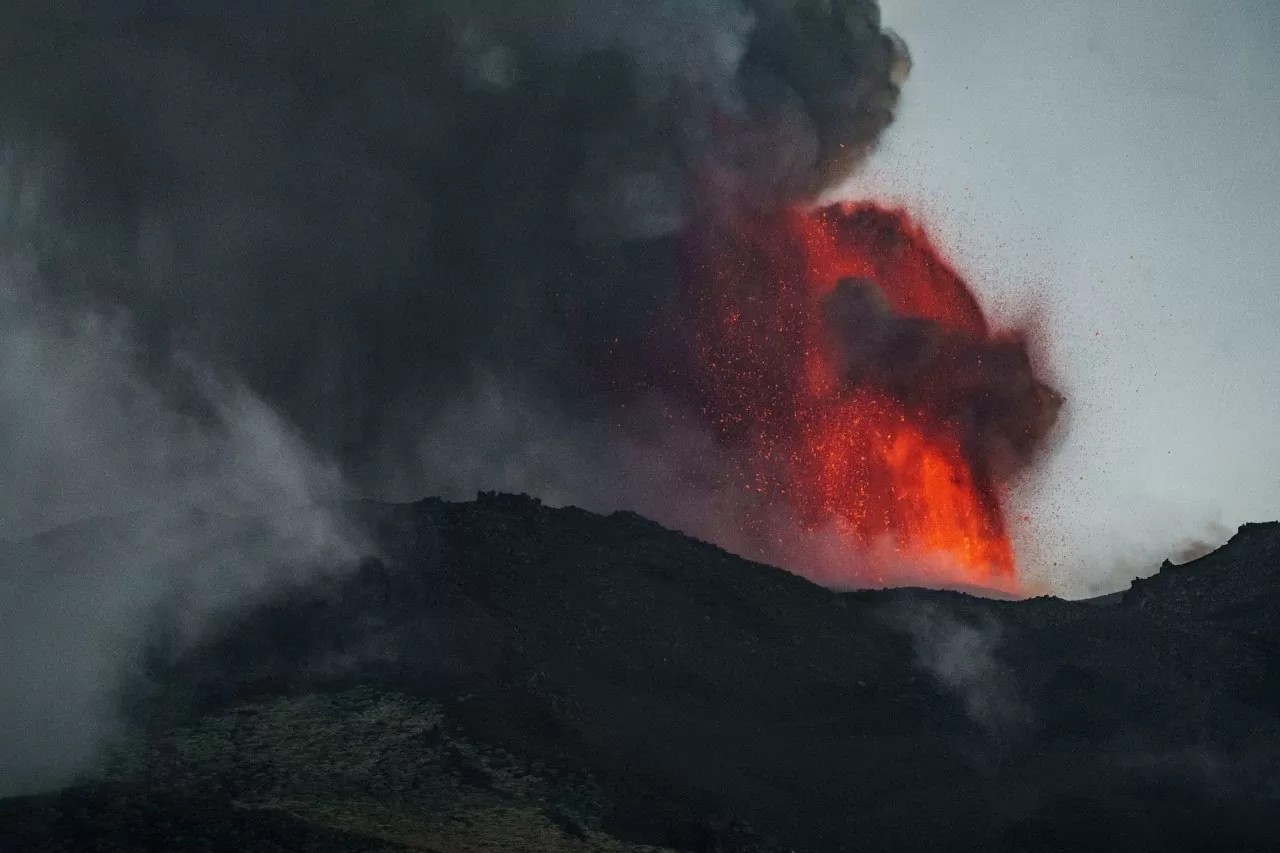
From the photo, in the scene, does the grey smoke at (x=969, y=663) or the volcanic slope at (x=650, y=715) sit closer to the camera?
the volcanic slope at (x=650, y=715)

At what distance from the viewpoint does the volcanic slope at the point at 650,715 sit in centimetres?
2142

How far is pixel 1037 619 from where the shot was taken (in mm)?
36812

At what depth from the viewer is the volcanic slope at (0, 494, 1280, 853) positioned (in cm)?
2142

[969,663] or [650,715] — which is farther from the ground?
[969,663]

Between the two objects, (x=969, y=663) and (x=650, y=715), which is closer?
(x=650, y=715)

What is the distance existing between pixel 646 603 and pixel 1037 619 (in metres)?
12.5

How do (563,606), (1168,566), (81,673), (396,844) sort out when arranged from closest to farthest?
(396,844) → (81,673) → (563,606) → (1168,566)

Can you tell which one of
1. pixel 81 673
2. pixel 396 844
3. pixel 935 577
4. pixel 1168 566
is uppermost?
pixel 935 577

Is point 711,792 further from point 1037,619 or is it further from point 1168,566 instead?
point 1168,566

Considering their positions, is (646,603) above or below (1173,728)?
above

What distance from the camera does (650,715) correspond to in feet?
89.7

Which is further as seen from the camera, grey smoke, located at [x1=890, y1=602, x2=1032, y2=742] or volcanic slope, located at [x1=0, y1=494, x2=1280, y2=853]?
grey smoke, located at [x1=890, y1=602, x2=1032, y2=742]

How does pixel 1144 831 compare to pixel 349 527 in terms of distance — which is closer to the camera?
pixel 1144 831

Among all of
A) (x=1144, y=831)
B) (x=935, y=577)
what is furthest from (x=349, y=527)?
(x=935, y=577)
